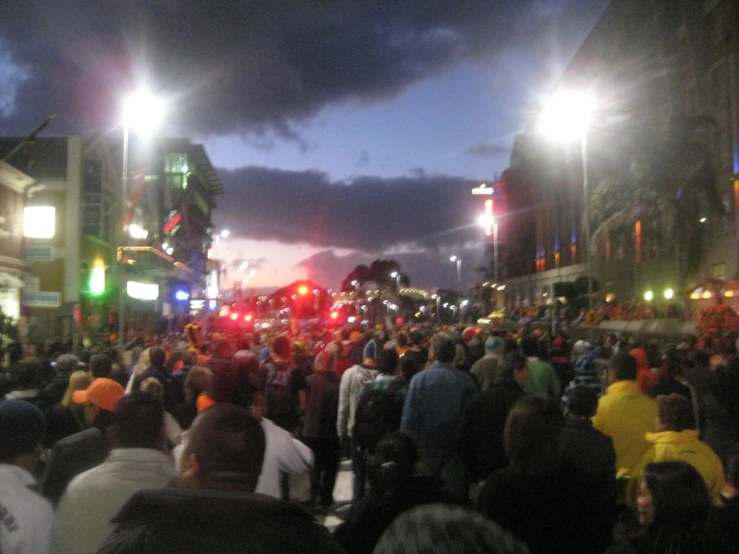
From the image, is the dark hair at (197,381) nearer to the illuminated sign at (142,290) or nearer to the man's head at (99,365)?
the man's head at (99,365)

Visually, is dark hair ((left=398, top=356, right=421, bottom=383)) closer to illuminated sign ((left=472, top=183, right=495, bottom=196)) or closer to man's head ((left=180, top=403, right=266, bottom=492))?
man's head ((left=180, top=403, right=266, bottom=492))

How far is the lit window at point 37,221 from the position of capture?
1259 inches

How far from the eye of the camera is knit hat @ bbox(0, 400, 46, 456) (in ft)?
13.3

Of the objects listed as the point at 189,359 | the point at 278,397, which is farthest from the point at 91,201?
the point at 278,397

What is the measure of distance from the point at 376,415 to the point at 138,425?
5.07 meters

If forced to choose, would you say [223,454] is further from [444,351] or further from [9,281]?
[9,281]

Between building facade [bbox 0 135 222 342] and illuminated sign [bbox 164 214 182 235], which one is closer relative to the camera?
building facade [bbox 0 135 222 342]

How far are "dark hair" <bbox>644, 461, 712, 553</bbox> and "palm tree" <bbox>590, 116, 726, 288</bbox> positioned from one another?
33.3m

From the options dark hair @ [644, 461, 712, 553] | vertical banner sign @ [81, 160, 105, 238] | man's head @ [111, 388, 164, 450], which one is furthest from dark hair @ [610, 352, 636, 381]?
vertical banner sign @ [81, 160, 105, 238]

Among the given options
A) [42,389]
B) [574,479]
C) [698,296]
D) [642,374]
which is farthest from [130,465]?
[698,296]

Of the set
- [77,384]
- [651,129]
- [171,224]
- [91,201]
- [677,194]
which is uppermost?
[651,129]

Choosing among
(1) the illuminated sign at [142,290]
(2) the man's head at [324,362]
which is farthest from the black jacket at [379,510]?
(1) the illuminated sign at [142,290]

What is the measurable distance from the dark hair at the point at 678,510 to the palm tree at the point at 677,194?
33.3m

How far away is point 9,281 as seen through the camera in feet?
96.7
